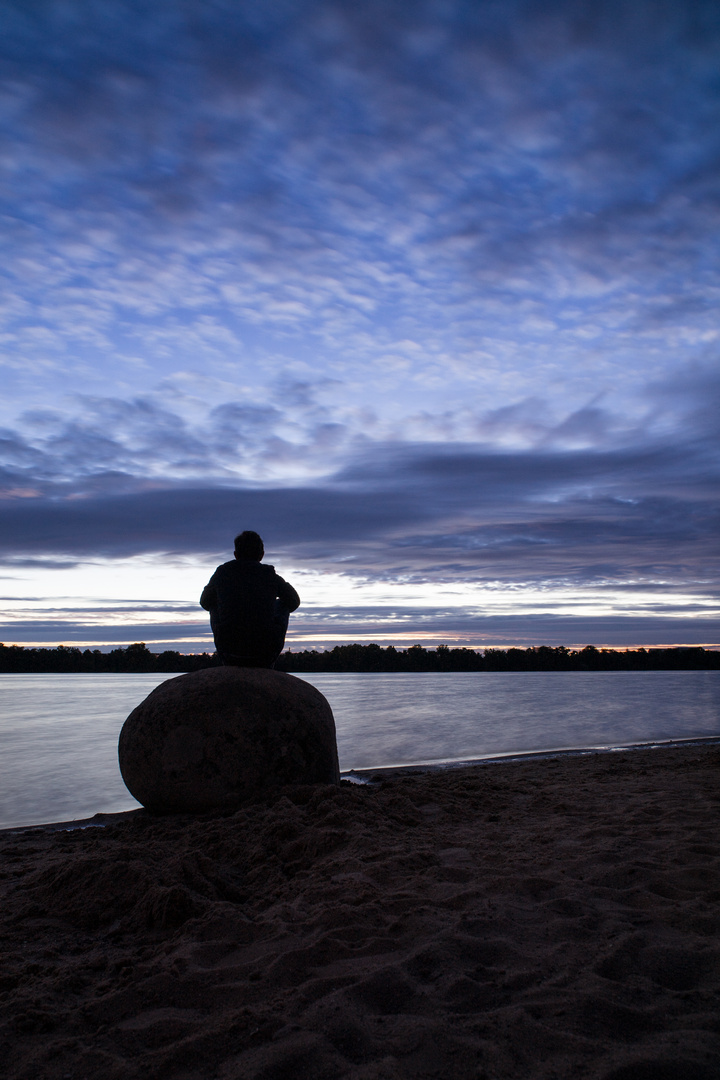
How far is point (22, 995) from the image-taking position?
2.55 meters

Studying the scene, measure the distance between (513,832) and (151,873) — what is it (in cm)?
264

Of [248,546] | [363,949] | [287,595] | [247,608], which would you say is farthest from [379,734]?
[363,949]

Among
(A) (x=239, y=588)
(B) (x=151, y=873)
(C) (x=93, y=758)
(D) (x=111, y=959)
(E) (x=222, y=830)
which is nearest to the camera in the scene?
(D) (x=111, y=959)

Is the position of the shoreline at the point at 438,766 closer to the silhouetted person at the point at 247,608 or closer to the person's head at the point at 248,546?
the silhouetted person at the point at 247,608

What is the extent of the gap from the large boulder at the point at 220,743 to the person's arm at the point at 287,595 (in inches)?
39.6

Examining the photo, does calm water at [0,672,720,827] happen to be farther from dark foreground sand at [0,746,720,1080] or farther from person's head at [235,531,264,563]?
person's head at [235,531,264,563]

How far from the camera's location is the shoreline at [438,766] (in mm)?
5945

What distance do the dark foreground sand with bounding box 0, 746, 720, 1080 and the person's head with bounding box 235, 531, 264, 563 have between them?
2650 millimetres

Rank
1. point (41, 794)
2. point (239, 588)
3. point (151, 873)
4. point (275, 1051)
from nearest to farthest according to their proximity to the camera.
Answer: point (275, 1051) → point (151, 873) → point (239, 588) → point (41, 794)

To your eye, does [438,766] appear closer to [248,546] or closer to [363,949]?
[248,546]

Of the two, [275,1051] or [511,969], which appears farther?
[511,969]

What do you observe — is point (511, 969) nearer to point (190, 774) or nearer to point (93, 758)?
point (190, 774)

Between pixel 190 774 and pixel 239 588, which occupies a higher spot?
pixel 239 588

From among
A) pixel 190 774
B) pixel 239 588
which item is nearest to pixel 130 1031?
pixel 190 774
